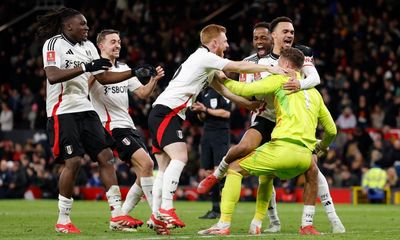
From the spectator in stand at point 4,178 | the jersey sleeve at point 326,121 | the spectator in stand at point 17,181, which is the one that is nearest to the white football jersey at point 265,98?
the jersey sleeve at point 326,121

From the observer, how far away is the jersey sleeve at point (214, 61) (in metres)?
11.4

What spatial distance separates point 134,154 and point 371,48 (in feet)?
56.4

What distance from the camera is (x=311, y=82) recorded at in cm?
1150

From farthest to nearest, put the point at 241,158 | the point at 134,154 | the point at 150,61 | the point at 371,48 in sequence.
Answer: the point at 150,61 → the point at 371,48 → the point at 134,154 → the point at 241,158

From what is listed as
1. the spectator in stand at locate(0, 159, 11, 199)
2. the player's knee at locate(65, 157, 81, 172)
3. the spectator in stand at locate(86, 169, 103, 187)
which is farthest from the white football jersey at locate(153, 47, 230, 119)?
the spectator in stand at locate(0, 159, 11, 199)

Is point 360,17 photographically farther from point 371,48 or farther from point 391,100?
point 391,100

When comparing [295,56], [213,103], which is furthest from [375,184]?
[295,56]

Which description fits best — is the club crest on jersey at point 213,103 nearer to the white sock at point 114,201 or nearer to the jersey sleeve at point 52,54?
the white sock at point 114,201

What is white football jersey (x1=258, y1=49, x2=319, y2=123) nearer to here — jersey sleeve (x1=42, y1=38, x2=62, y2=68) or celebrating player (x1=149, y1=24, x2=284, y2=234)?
celebrating player (x1=149, y1=24, x2=284, y2=234)

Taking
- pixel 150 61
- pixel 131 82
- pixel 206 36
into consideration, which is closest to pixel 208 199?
pixel 150 61

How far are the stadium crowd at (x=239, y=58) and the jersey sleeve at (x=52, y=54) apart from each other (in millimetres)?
13730

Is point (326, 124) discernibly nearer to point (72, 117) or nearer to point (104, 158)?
point (104, 158)

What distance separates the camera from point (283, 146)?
11.0 metres

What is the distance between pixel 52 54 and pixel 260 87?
2.74 m
